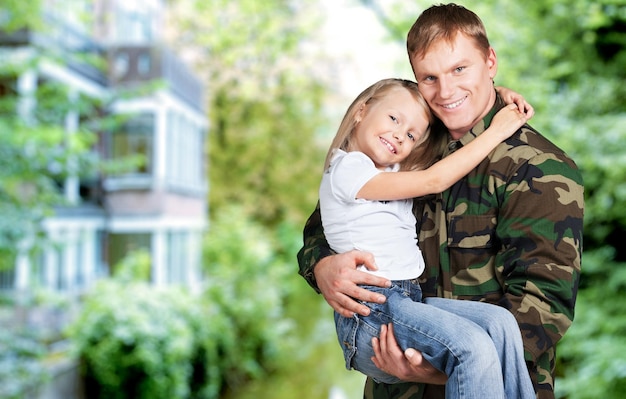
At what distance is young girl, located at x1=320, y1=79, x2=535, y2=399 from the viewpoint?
123 cm

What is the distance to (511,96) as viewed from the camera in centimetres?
143

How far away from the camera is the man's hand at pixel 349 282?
1.38 metres

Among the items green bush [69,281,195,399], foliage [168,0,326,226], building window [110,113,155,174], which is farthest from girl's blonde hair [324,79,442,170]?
foliage [168,0,326,226]

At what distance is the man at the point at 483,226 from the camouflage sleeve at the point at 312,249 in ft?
0.17

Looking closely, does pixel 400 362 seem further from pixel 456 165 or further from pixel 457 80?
pixel 457 80

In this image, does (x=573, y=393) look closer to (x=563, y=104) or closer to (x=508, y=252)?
(x=563, y=104)

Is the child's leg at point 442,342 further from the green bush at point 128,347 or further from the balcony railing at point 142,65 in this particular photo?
the balcony railing at point 142,65

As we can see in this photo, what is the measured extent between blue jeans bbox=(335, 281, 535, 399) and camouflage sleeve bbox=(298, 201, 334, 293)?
213 millimetres

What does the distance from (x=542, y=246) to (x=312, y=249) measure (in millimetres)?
493

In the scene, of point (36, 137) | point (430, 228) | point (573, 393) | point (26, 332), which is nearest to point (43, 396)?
point (26, 332)

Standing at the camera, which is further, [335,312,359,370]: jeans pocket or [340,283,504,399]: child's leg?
[335,312,359,370]: jeans pocket

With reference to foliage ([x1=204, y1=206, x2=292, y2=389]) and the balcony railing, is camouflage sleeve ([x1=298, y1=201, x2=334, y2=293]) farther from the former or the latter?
→ the balcony railing

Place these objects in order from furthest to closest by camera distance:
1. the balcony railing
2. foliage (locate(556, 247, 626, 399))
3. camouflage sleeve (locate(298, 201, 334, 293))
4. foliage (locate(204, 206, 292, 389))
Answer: the balcony railing < foliage (locate(204, 206, 292, 389)) < foliage (locate(556, 247, 626, 399)) < camouflage sleeve (locate(298, 201, 334, 293))

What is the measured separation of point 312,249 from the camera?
158 centimetres
